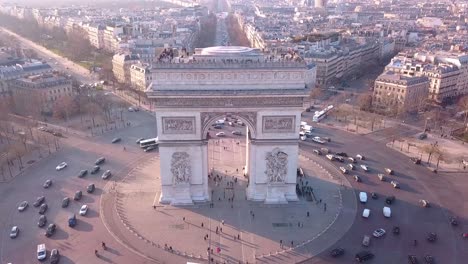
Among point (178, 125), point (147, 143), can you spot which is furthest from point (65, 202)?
point (147, 143)

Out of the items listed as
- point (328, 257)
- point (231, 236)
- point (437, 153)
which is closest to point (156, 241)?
point (231, 236)

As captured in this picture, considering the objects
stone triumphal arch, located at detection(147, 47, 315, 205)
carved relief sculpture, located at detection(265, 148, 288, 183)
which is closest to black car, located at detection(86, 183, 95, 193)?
stone triumphal arch, located at detection(147, 47, 315, 205)

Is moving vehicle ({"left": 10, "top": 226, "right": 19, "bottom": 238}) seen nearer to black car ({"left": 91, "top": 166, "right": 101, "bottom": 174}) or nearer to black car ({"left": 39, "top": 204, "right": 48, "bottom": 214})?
black car ({"left": 39, "top": 204, "right": 48, "bottom": 214})

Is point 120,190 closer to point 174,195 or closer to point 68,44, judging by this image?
point 174,195

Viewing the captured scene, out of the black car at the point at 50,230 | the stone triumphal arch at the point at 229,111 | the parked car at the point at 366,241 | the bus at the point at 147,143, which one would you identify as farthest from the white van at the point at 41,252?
the parked car at the point at 366,241

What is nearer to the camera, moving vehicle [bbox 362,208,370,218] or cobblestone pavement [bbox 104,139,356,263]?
cobblestone pavement [bbox 104,139,356,263]

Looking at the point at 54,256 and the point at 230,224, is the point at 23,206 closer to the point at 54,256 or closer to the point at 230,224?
the point at 54,256
